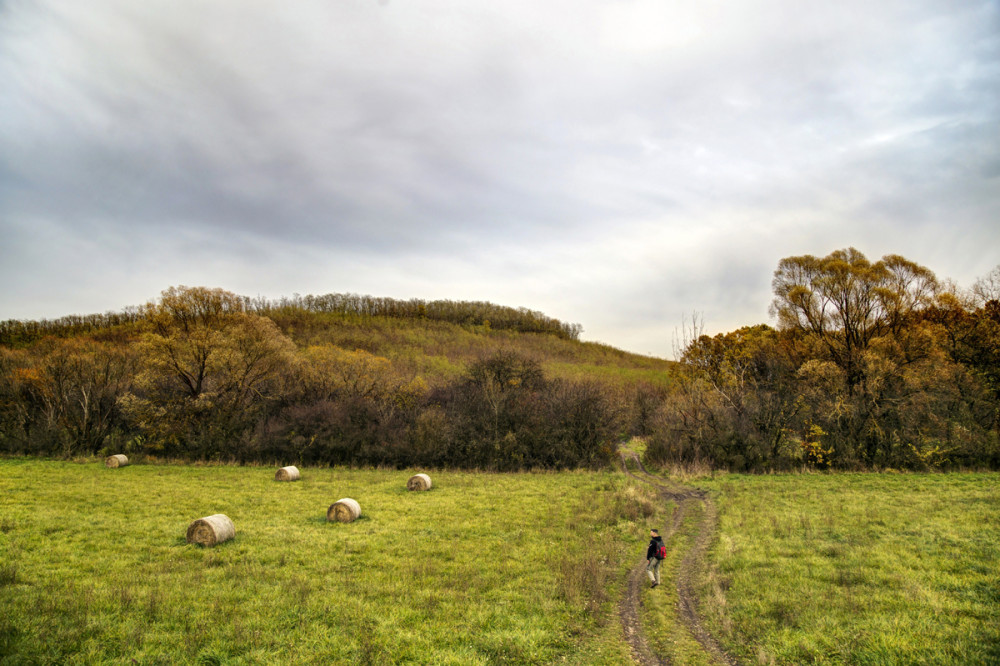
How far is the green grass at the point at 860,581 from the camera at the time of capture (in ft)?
25.1

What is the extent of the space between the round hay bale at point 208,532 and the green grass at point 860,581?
13.2m

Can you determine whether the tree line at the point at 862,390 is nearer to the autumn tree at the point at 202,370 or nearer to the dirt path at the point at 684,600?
the dirt path at the point at 684,600

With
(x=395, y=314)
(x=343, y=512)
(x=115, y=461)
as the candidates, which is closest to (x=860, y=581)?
(x=343, y=512)

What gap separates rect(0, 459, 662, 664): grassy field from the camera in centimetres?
770

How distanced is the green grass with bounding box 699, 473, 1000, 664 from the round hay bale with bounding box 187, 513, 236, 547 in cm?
1323

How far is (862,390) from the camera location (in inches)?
1187

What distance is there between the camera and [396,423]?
35750 mm

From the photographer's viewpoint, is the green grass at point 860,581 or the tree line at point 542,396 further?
the tree line at point 542,396

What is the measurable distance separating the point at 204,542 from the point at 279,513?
4.58m

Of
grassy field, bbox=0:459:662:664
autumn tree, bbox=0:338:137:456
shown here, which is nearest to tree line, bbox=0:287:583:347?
autumn tree, bbox=0:338:137:456

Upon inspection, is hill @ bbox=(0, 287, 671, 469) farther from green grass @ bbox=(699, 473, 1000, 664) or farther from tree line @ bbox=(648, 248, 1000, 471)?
green grass @ bbox=(699, 473, 1000, 664)

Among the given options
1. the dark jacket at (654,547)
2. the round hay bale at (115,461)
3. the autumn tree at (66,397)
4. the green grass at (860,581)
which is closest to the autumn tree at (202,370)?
the autumn tree at (66,397)

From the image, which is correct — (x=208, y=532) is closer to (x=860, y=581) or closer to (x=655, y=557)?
(x=655, y=557)

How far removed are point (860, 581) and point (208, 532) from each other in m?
17.0
